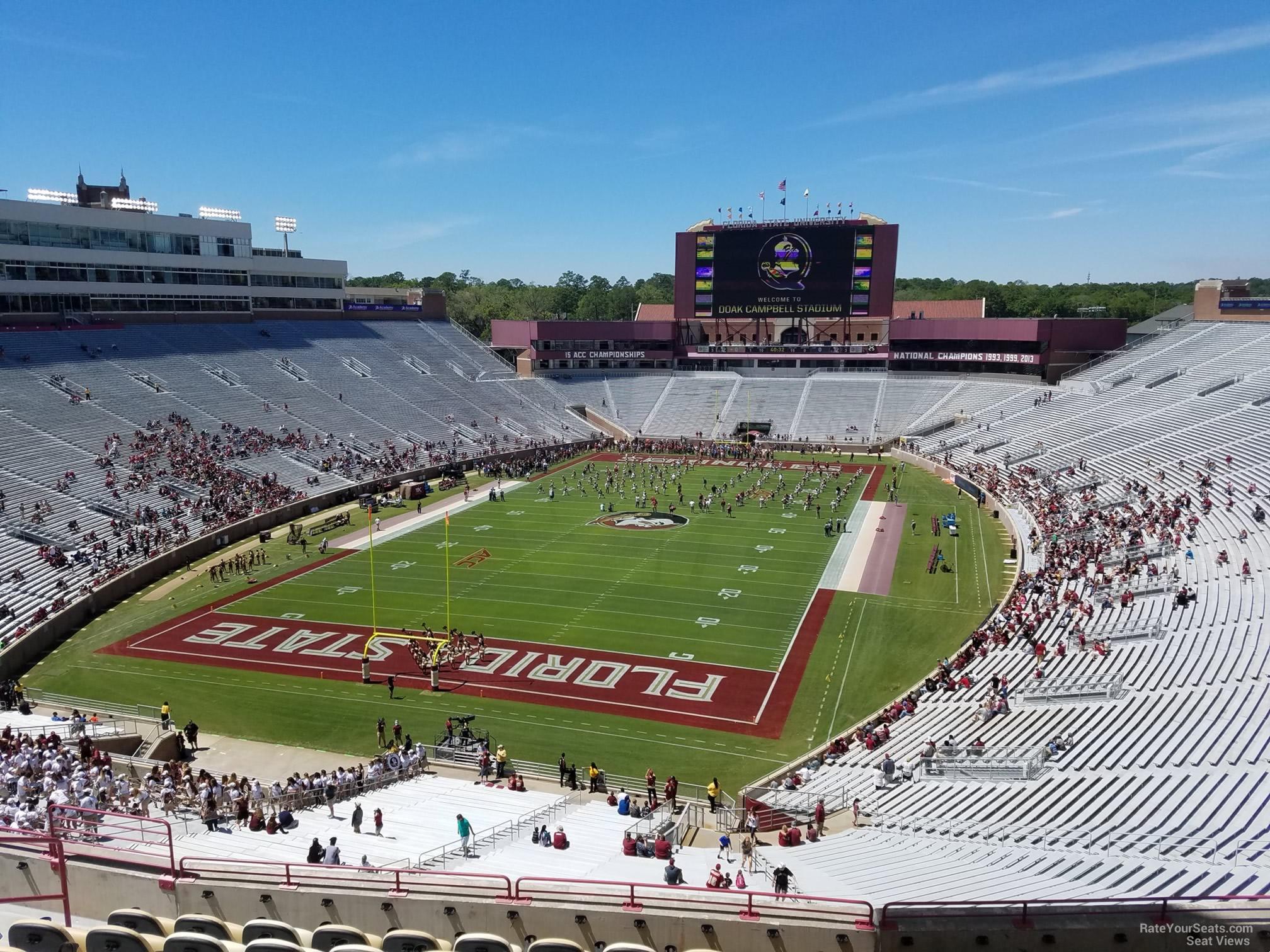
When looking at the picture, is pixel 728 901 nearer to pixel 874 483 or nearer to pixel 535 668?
pixel 535 668

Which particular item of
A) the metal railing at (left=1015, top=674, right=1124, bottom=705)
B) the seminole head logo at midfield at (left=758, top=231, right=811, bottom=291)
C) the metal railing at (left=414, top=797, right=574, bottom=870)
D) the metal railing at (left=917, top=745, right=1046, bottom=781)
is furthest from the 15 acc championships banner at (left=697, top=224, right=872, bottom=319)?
the metal railing at (left=414, top=797, right=574, bottom=870)

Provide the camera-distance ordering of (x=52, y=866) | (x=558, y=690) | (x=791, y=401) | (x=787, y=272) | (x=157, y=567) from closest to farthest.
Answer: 1. (x=52, y=866)
2. (x=558, y=690)
3. (x=157, y=567)
4. (x=787, y=272)
5. (x=791, y=401)

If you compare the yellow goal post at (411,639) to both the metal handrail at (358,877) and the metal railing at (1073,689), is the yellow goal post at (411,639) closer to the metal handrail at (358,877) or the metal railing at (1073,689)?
A: the metal handrail at (358,877)

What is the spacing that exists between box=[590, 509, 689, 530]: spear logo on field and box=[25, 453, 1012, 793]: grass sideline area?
2.27 feet

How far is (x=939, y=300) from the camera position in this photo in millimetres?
98188

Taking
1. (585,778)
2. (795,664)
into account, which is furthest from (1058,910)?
(795,664)

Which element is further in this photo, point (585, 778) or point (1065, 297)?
point (1065, 297)

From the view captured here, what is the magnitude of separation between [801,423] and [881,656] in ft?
138

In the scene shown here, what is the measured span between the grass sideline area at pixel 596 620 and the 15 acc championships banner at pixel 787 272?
27601mm

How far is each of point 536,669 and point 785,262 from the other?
162 ft

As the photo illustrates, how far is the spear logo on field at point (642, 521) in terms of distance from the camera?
1548 inches

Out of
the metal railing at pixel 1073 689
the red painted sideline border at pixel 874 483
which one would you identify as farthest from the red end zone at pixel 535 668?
the red painted sideline border at pixel 874 483

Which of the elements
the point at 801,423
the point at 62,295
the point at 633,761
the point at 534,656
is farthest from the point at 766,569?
the point at 62,295

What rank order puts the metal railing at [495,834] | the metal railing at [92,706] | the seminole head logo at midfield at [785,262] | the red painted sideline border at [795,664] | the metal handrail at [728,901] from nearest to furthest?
the metal handrail at [728,901] → the metal railing at [495,834] → the red painted sideline border at [795,664] → the metal railing at [92,706] → the seminole head logo at midfield at [785,262]
